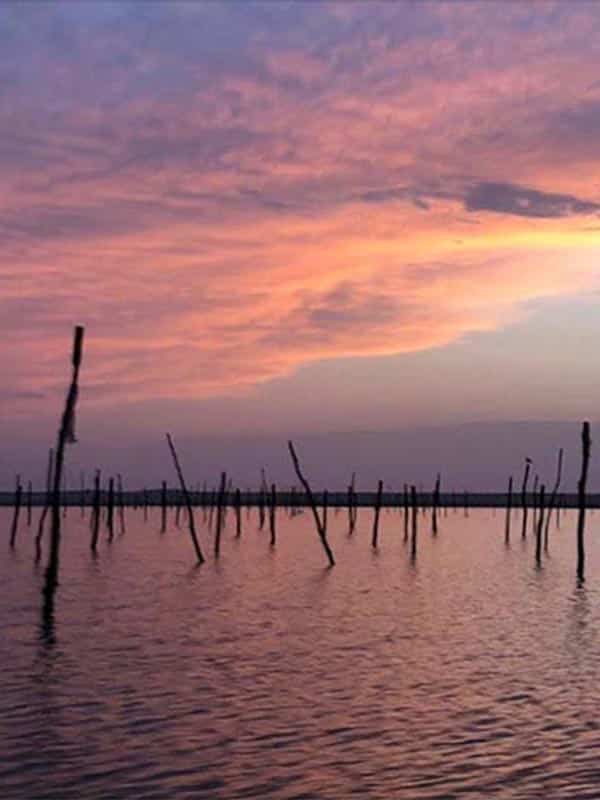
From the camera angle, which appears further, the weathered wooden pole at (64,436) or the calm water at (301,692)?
the weathered wooden pole at (64,436)

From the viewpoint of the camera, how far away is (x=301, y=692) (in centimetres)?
1572

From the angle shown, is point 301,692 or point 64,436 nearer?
point 301,692

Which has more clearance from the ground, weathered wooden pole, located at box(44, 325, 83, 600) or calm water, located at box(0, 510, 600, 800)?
weathered wooden pole, located at box(44, 325, 83, 600)

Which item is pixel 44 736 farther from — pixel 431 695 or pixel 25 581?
pixel 25 581

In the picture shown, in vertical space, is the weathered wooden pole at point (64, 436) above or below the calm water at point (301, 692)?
above

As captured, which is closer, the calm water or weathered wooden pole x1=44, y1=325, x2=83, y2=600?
the calm water

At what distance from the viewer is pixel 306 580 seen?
34.4 m

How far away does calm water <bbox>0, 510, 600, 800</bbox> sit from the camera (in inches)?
450

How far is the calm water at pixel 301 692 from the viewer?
37.5ft

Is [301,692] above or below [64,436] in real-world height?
below

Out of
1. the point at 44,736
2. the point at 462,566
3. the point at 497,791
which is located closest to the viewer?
the point at 497,791

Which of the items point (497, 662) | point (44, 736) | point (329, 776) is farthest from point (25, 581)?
point (329, 776)

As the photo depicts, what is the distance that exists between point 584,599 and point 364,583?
6570 mm

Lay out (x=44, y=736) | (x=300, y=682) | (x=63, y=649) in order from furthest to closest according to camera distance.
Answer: (x=63, y=649) < (x=300, y=682) < (x=44, y=736)
